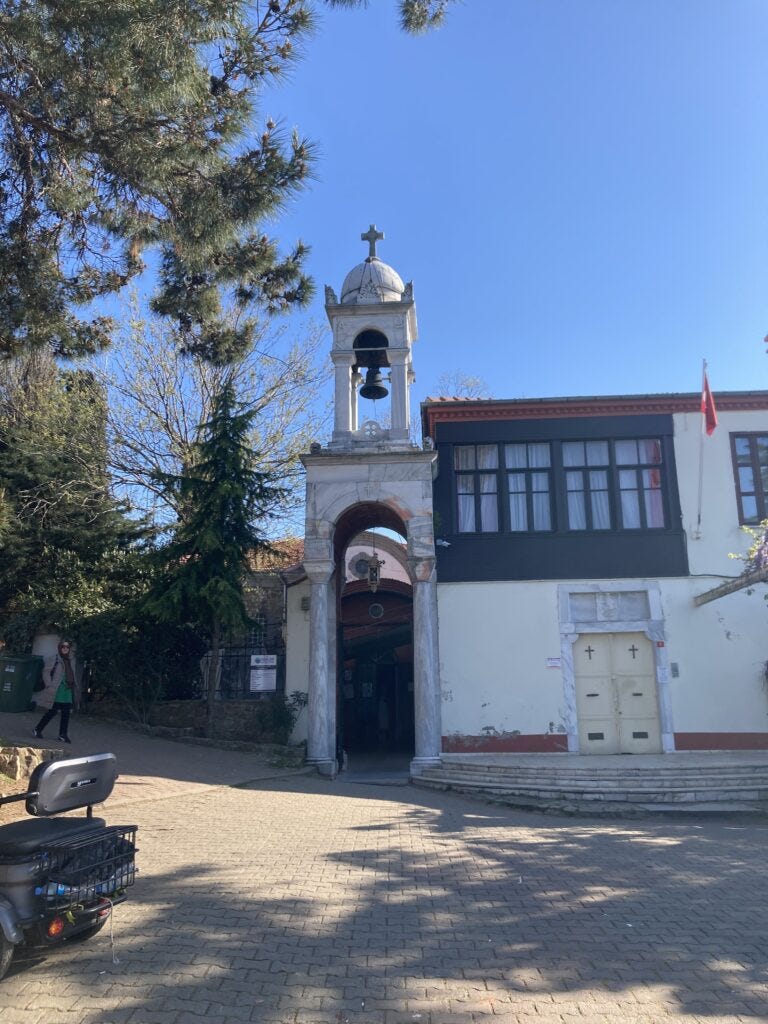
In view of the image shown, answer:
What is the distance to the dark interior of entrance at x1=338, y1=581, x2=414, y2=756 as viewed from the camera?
1983cm

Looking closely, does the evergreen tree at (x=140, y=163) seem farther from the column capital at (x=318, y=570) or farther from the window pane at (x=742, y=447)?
the window pane at (x=742, y=447)

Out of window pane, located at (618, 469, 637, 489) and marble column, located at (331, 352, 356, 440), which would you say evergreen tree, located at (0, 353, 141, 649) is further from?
window pane, located at (618, 469, 637, 489)

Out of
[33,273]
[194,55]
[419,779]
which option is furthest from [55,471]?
[194,55]

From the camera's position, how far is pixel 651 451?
16.3 meters

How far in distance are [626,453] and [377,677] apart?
9.33 metres

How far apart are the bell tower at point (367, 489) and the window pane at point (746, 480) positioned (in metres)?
6.70

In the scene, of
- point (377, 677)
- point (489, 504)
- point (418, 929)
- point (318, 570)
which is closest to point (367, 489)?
point (318, 570)

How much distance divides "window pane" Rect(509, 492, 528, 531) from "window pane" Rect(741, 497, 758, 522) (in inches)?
180

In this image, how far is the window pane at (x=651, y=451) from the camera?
16.2 metres

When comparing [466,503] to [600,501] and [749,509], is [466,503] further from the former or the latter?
[749,509]

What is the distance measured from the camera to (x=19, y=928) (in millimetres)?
4293

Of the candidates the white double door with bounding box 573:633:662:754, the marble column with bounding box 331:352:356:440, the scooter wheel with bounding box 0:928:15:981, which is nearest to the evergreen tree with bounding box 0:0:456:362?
the marble column with bounding box 331:352:356:440

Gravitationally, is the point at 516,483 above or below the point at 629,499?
above

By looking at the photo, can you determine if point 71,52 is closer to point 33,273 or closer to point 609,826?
point 33,273
